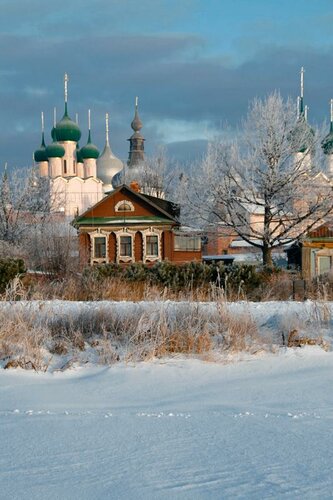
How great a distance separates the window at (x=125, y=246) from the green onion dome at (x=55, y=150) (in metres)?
35.6

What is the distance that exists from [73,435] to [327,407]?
2112 mm

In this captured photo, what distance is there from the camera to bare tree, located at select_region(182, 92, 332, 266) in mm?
28250

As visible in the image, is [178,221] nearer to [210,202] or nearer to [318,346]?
[210,202]

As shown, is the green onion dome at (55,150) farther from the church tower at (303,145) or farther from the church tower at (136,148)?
the church tower at (303,145)

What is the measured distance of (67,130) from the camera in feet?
234

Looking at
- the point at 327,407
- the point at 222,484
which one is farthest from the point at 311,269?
the point at 222,484

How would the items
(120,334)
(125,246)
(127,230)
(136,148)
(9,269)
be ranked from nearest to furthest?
(120,334) < (9,269) < (127,230) < (125,246) < (136,148)

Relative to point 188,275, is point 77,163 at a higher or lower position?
higher

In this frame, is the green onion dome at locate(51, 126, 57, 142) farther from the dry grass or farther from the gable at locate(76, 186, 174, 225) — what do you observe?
the dry grass

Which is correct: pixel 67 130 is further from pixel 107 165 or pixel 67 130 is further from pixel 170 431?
pixel 170 431

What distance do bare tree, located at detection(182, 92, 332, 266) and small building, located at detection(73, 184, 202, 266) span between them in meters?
6.15

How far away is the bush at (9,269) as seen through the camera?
17.0 meters

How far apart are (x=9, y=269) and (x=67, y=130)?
5581 cm

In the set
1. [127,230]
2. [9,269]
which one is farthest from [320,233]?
[9,269]
